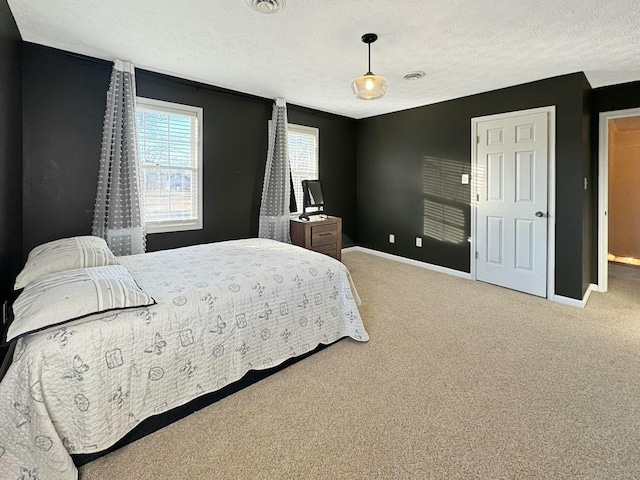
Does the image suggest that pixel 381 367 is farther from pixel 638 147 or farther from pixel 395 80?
pixel 638 147

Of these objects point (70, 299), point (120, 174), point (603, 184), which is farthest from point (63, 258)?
point (603, 184)

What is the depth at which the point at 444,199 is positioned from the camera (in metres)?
4.57

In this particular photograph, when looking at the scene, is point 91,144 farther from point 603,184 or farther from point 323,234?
point 603,184

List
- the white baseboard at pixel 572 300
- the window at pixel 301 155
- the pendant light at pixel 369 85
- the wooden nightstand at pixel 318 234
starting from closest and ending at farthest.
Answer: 1. the pendant light at pixel 369 85
2. the white baseboard at pixel 572 300
3. the wooden nightstand at pixel 318 234
4. the window at pixel 301 155

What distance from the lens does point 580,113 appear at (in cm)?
322

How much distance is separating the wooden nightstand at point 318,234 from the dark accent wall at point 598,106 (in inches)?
121

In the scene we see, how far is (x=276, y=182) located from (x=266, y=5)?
2302 mm

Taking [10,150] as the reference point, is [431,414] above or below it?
below

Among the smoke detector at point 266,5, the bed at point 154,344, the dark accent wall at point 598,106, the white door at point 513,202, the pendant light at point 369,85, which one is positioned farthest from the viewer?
the white door at point 513,202

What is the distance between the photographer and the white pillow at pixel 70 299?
1.34 m

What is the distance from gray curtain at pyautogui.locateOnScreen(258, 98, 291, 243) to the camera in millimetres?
4211

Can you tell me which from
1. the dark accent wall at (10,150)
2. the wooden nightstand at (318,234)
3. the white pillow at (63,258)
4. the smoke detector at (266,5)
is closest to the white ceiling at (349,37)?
the smoke detector at (266,5)

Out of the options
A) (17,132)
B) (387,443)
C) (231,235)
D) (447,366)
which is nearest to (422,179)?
(231,235)

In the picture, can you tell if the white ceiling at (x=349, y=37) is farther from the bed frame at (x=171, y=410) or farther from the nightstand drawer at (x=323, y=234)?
the bed frame at (x=171, y=410)
